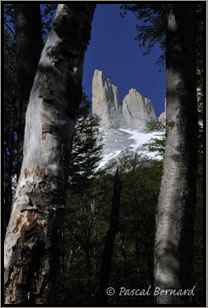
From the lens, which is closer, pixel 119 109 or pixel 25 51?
pixel 25 51

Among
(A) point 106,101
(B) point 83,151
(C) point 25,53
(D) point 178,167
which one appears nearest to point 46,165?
(C) point 25,53

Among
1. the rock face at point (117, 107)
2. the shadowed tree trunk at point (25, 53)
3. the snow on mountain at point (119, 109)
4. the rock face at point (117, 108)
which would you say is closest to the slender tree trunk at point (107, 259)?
the shadowed tree trunk at point (25, 53)

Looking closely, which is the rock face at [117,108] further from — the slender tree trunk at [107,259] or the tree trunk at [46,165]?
the tree trunk at [46,165]

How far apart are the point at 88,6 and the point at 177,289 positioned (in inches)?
85.3

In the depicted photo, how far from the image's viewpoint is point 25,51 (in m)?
2.15

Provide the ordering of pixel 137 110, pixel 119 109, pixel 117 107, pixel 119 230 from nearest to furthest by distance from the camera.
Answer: pixel 119 230, pixel 117 107, pixel 119 109, pixel 137 110

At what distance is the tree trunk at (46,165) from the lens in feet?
3.37

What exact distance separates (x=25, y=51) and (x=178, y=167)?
166 centimetres

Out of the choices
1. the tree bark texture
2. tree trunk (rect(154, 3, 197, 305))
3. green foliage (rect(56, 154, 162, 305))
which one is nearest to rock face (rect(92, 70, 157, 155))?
green foliage (rect(56, 154, 162, 305))

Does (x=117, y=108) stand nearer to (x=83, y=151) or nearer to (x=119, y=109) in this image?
(x=119, y=109)

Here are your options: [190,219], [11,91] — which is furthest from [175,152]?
[11,91]

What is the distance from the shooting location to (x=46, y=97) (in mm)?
1291

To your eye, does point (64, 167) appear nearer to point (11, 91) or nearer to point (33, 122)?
point (33, 122)

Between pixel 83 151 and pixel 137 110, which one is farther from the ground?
pixel 137 110
